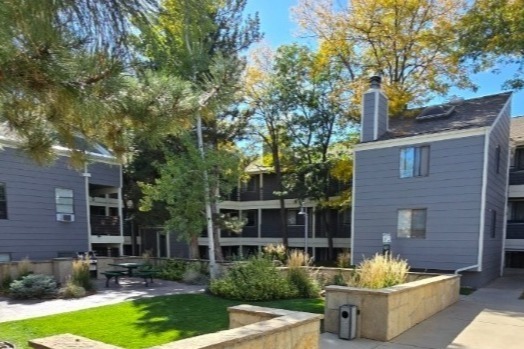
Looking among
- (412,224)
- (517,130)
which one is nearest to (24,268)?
(412,224)

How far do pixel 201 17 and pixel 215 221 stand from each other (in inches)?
537

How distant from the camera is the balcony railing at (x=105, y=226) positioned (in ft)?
59.4

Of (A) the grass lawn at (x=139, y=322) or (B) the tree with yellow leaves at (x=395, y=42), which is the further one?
(B) the tree with yellow leaves at (x=395, y=42)

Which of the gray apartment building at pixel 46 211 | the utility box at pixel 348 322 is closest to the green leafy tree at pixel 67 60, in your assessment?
the utility box at pixel 348 322

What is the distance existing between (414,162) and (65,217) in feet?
44.6

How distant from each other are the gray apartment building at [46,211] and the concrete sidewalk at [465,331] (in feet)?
33.0

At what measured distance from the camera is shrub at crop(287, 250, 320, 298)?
10.4 m

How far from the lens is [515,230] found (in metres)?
17.2

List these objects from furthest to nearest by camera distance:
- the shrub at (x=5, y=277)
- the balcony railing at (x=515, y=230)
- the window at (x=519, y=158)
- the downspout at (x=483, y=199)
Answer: the window at (x=519, y=158)
the balcony railing at (x=515, y=230)
the downspout at (x=483, y=199)
the shrub at (x=5, y=277)

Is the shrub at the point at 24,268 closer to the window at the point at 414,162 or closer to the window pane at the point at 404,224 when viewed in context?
the window pane at the point at 404,224

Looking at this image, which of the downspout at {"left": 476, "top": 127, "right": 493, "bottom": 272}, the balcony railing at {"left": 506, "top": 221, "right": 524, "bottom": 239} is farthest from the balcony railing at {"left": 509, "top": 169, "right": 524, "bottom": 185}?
the downspout at {"left": 476, "top": 127, "right": 493, "bottom": 272}

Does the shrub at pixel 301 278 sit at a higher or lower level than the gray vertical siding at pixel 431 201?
lower

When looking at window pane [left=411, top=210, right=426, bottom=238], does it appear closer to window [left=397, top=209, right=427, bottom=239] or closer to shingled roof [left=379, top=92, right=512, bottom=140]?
window [left=397, top=209, right=427, bottom=239]

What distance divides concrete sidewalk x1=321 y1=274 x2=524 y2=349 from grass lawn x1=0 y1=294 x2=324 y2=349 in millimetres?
2243
